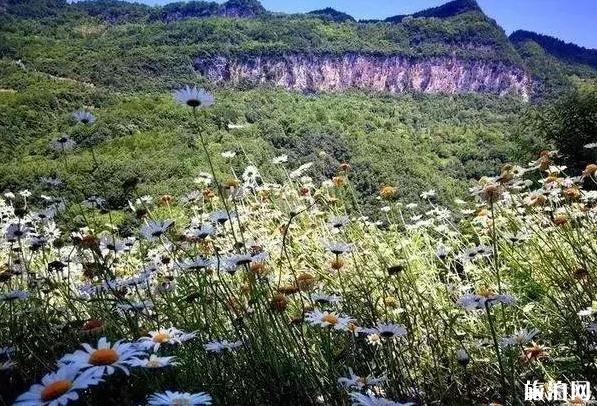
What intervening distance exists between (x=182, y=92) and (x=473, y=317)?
1.87m

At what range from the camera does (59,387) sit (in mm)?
1036

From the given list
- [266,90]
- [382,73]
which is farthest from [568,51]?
[266,90]

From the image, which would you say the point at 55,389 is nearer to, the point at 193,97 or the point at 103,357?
the point at 103,357

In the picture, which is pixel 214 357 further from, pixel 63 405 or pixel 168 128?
pixel 168 128

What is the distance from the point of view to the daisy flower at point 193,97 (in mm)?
2238

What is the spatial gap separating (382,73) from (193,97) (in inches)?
5685

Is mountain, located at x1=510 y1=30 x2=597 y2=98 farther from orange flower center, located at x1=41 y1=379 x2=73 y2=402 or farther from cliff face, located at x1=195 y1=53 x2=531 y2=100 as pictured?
orange flower center, located at x1=41 y1=379 x2=73 y2=402

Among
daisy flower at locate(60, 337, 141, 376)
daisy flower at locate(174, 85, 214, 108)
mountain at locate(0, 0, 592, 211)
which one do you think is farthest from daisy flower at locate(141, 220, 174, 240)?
Result: daisy flower at locate(60, 337, 141, 376)

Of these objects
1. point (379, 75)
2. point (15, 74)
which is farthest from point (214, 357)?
point (379, 75)

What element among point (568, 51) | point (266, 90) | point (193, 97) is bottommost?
point (266, 90)

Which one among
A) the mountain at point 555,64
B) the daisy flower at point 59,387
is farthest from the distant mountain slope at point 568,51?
the daisy flower at point 59,387

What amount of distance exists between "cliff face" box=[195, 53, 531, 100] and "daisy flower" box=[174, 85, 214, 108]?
126 metres

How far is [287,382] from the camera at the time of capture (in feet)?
6.57

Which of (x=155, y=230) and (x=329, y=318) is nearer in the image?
(x=329, y=318)
